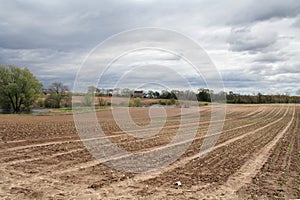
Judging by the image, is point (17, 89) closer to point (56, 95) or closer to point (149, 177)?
point (56, 95)

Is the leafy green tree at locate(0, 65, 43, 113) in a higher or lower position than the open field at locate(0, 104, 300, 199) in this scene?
higher

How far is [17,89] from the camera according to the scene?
60.5 metres

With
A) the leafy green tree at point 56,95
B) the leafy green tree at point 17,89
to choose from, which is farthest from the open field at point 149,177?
the leafy green tree at point 56,95

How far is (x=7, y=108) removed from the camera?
61344 millimetres

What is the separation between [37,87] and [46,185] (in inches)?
2531

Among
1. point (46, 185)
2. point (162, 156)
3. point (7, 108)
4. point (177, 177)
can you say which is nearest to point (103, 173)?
point (46, 185)

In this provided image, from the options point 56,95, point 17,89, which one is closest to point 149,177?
point 17,89

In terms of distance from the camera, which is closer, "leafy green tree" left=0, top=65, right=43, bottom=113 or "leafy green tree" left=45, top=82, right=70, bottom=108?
"leafy green tree" left=0, top=65, right=43, bottom=113

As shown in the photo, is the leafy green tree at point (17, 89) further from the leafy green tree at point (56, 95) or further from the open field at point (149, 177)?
the open field at point (149, 177)

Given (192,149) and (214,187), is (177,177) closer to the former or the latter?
(214,187)

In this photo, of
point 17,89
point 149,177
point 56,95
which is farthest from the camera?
point 56,95

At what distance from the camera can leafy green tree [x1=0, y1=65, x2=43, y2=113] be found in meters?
60.0

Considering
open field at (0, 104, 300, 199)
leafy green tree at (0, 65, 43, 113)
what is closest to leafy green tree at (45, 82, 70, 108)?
leafy green tree at (0, 65, 43, 113)

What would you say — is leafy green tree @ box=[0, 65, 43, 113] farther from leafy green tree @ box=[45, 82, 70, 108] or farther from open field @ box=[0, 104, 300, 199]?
open field @ box=[0, 104, 300, 199]
